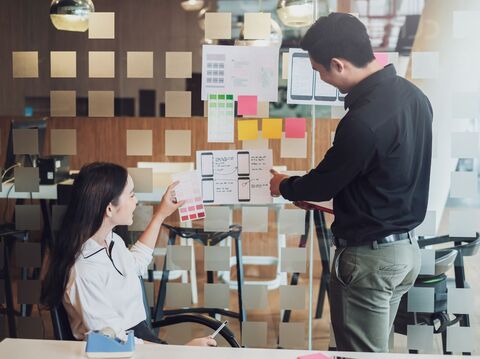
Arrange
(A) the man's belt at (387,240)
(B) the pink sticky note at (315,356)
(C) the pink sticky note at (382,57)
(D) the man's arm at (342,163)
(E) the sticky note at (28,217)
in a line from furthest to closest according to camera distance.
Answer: (E) the sticky note at (28,217), (C) the pink sticky note at (382,57), (A) the man's belt at (387,240), (D) the man's arm at (342,163), (B) the pink sticky note at (315,356)

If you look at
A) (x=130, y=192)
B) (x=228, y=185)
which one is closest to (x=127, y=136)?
(x=228, y=185)

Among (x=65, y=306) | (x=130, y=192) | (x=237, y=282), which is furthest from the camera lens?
(x=237, y=282)

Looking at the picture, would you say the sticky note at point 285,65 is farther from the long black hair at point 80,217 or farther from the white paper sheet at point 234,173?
the long black hair at point 80,217

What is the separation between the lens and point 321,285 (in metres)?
2.96

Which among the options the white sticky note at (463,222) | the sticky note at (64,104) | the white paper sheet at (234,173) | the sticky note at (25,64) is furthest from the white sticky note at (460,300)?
the sticky note at (25,64)

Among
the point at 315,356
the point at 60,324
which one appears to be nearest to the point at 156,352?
the point at 315,356

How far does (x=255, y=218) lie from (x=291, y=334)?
55 cm

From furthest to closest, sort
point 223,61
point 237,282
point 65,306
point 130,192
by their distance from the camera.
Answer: point 237,282
point 223,61
point 130,192
point 65,306

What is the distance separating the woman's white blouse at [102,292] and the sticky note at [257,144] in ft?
2.54

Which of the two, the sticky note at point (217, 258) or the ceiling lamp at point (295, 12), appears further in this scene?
the sticky note at point (217, 258)

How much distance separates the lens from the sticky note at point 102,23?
2852mm

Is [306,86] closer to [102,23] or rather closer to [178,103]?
[178,103]

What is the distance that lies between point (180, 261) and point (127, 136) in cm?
58

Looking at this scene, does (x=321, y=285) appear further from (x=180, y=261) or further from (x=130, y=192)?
(x=130, y=192)
